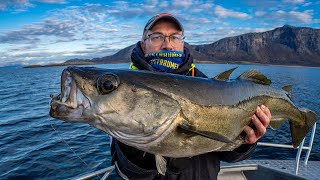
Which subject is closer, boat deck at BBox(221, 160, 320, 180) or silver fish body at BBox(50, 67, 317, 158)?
silver fish body at BBox(50, 67, 317, 158)

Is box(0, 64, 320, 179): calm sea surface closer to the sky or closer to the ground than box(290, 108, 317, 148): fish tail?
closer to the ground

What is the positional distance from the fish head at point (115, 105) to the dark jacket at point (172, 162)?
760 millimetres

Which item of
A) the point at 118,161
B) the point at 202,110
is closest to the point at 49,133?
the point at 118,161

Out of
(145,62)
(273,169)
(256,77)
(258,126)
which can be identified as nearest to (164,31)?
(145,62)

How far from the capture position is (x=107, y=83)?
2.95 meters

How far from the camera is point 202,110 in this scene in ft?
10.8

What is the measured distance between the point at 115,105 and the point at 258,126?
2216mm

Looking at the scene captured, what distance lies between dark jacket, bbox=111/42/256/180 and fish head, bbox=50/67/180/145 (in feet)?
2.49

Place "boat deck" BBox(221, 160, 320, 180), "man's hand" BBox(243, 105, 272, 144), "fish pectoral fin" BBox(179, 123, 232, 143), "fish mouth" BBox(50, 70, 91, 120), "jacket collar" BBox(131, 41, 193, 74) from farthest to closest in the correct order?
"boat deck" BBox(221, 160, 320, 180)
"jacket collar" BBox(131, 41, 193, 74)
"man's hand" BBox(243, 105, 272, 144)
"fish pectoral fin" BBox(179, 123, 232, 143)
"fish mouth" BBox(50, 70, 91, 120)

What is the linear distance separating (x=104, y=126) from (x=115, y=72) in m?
0.66

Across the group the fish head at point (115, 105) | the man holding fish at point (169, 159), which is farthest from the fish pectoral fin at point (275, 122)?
the fish head at point (115, 105)

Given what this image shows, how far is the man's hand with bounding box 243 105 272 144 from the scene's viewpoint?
393cm

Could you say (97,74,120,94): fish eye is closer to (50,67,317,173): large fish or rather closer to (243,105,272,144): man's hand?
(50,67,317,173): large fish

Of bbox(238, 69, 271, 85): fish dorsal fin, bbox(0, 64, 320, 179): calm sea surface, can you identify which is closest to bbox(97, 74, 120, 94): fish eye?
bbox(238, 69, 271, 85): fish dorsal fin
